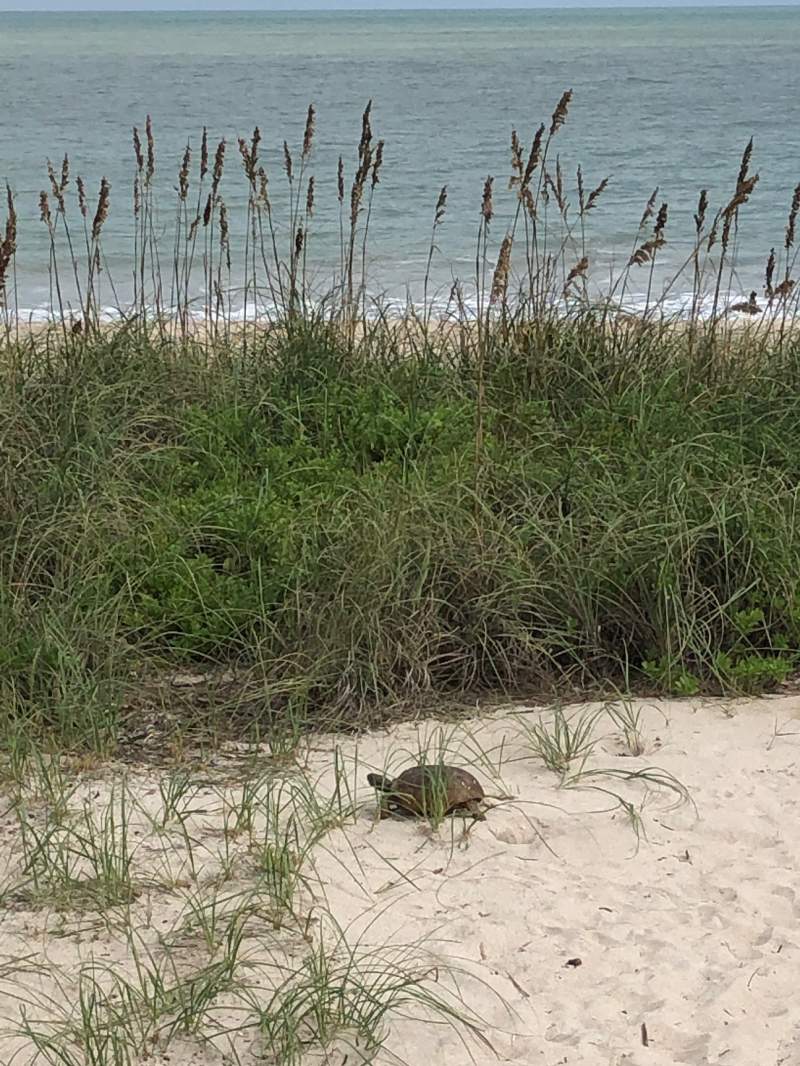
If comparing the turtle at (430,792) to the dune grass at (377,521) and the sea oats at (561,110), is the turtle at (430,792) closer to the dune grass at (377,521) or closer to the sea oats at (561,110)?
the dune grass at (377,521)

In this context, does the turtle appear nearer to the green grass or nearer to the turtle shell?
the turtle shell

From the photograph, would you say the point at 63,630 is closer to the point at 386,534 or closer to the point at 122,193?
the point at 386,534

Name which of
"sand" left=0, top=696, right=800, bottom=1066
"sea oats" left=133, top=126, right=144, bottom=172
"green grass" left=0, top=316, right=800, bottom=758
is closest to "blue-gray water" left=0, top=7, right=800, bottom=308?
"sea oats" left=133, top=126, right=144, bottom=172

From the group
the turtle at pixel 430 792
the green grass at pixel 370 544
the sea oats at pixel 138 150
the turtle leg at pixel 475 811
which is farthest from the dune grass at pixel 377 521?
the turtle leg at pixel 475 811

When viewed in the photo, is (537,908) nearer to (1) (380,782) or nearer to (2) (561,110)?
(1) (380,782)

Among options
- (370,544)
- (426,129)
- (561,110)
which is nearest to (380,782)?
(370,544)

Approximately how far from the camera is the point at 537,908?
284 centimetres

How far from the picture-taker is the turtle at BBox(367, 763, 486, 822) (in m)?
3.10

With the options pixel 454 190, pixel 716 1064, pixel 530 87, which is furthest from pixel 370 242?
pixel 530 87

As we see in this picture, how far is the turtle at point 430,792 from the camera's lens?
10.2ft

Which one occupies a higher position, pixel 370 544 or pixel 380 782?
pixel 370 544

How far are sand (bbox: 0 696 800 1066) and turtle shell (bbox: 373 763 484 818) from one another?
2.0 inches

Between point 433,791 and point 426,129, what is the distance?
2085cm

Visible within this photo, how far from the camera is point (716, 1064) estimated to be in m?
2.39
